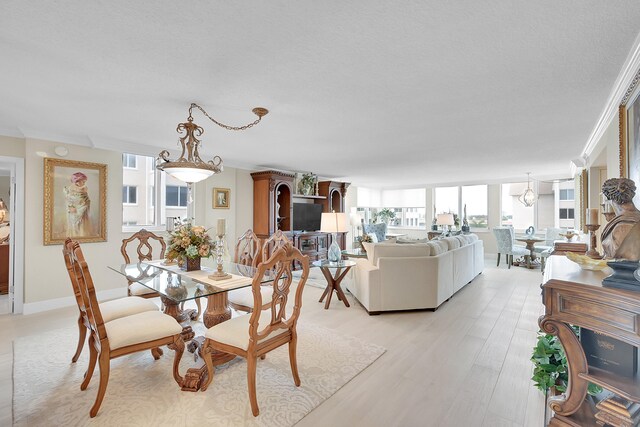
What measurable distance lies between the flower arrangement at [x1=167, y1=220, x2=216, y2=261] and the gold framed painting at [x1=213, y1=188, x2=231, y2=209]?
2781 millimetres

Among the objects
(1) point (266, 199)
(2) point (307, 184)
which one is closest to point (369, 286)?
(1) point (266, 199)

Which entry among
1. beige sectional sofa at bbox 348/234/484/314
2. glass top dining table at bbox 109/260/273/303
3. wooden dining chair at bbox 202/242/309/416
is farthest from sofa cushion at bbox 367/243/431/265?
wooden dining chair at bbox 202/242/309/416

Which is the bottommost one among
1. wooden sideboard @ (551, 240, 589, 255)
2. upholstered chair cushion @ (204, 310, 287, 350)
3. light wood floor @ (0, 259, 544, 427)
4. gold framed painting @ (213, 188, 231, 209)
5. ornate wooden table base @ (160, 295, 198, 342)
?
light wood floor @ (0, 259, 544, 427)

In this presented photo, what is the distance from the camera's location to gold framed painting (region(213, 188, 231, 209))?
18.0 feet

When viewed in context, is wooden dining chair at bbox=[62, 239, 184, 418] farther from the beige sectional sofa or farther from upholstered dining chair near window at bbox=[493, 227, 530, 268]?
upholstered dining chair near window at bbox=[493, 227, 530, 268]

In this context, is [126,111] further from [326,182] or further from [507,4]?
[326,182]

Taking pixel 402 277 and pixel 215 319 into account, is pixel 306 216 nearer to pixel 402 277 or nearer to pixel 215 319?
pixel 402 277

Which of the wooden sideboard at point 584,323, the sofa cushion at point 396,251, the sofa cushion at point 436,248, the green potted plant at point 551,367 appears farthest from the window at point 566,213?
the wooden sideboard at point 584,323

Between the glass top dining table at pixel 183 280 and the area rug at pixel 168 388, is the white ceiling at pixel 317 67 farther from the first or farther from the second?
the area rug at pixel 168 388

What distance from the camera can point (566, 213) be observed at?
7617 millimetres

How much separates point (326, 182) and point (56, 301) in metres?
5.51

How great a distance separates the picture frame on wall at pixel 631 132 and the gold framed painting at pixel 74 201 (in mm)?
5653

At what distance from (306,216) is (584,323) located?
6.09 m

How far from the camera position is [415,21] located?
1525 mm
